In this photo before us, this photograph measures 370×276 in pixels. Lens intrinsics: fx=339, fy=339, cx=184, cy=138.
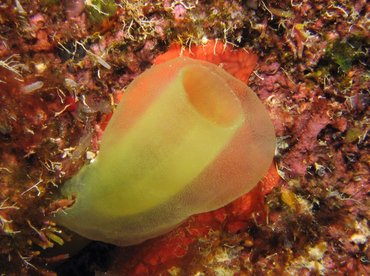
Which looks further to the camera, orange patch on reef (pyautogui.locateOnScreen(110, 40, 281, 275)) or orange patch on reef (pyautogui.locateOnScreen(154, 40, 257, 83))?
orange patch on reef (pyautogui.locateOnScreen(110, 40, 281, 275))

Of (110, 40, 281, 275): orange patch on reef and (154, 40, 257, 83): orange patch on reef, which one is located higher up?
(154, 40, 257, 83): orange patch on reef

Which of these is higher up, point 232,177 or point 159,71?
point 159,71

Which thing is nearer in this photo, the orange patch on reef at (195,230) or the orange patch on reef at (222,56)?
the orange patch on reef at (222,56)

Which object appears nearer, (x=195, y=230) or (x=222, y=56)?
(x=222, y=56)

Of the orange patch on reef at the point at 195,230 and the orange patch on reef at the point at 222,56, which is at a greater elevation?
the orange patch on reef at the point at 222,56

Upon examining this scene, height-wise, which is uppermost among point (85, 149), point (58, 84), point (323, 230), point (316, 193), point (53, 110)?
point (58, 84)

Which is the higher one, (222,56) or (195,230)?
(222,56)

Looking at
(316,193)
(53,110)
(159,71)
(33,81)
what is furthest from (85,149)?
(316,193)

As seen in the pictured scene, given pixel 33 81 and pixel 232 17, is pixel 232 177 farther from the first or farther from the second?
pixel 33 81
